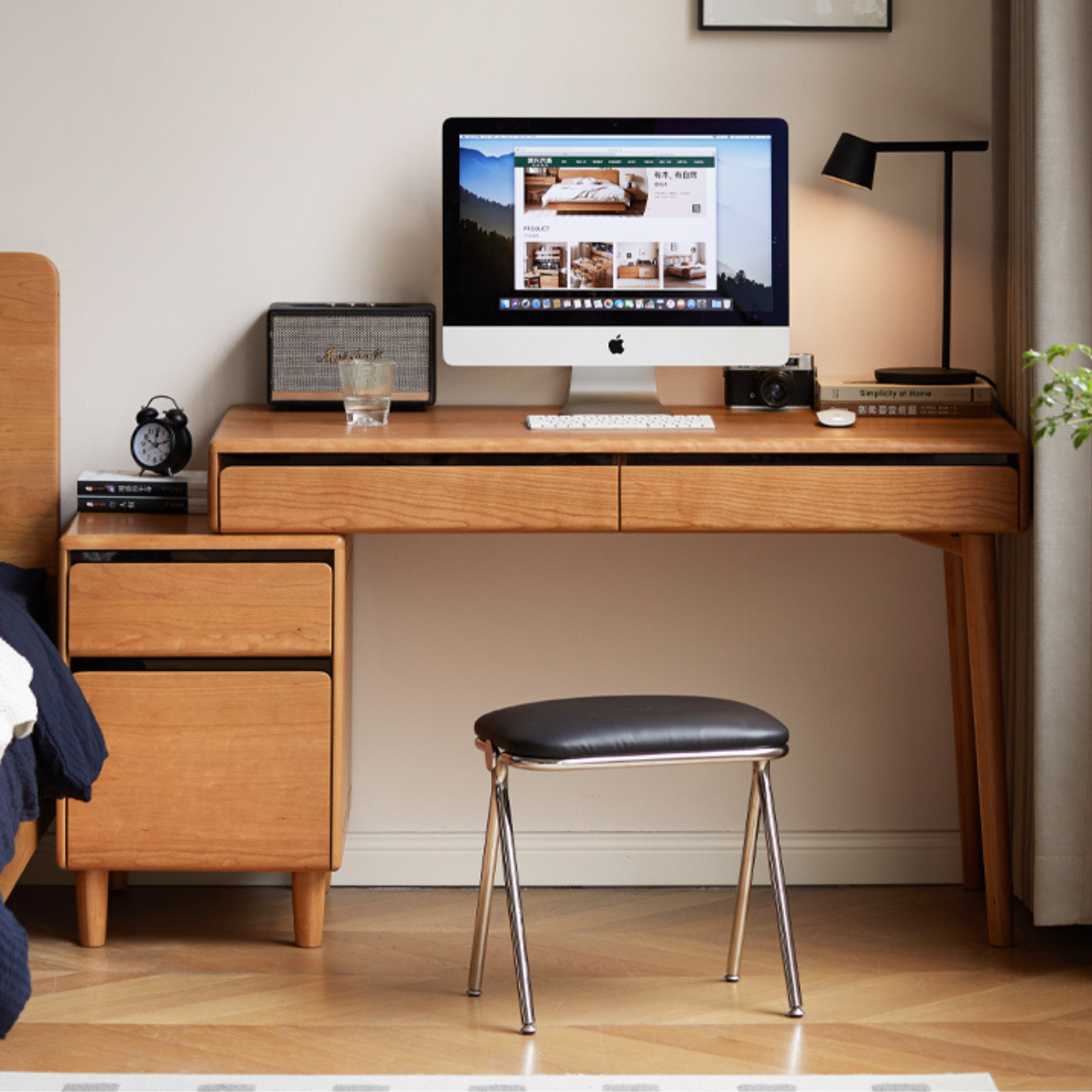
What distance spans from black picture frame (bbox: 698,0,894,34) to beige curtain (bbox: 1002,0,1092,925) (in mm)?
330

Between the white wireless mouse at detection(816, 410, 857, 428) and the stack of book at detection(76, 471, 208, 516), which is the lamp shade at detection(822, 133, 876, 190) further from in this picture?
the stack of book at detection(76, 471, 208, 516)

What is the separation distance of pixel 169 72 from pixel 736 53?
1.03 m

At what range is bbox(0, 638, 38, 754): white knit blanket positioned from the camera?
1.72 m

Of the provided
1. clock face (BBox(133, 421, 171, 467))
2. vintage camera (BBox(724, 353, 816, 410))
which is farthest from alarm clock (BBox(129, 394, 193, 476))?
vintage camera (BBox(724, 353, 816, 410))

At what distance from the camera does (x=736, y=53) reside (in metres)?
2.63

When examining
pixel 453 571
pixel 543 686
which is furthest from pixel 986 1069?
pixel 453 571

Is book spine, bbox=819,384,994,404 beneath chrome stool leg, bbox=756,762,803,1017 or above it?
above

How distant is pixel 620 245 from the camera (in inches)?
97.4

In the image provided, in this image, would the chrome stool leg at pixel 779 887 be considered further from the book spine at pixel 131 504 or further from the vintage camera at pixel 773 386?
the book spine at pixel 131 504

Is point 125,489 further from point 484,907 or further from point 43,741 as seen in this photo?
point 484,907

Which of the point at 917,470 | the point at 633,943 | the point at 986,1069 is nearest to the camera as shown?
the point at 986,1069

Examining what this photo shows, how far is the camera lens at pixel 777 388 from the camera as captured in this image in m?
2.59

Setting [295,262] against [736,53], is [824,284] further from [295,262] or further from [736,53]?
[295,262]

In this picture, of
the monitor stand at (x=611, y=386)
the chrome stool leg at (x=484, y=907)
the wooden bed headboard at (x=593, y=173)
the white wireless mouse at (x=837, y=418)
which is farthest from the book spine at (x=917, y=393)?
the chrome stool leg at (x=484, y=907)
